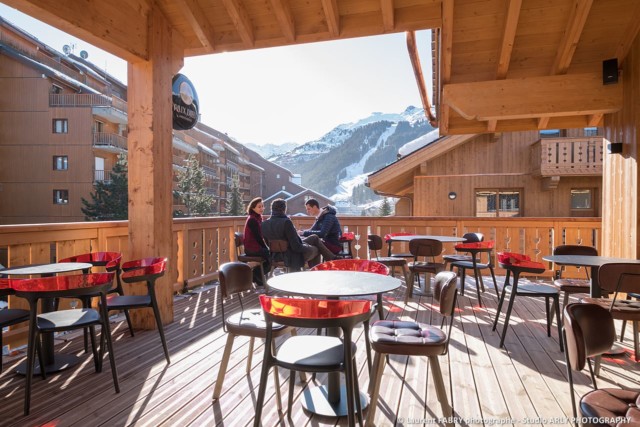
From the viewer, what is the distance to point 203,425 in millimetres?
2217

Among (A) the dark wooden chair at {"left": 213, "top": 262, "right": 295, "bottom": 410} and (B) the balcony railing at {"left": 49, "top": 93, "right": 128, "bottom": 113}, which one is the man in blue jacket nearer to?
(A) the dark wooden chair at {"left": 213, "top": 262, "right": 295, "bottom": 410}

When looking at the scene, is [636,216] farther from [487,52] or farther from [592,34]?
[487,52]

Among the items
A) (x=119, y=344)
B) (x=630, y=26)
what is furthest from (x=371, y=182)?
(x=119, y=344)

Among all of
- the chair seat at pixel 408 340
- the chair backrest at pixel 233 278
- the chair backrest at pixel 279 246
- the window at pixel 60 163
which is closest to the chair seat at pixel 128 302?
the chair backrest at pixel 233 278

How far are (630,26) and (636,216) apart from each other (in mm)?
1995

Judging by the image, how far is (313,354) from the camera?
2.04 m

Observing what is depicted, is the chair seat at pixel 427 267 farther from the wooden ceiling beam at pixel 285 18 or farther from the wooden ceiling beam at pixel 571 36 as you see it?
the wooden ceiling beam at pixel 285 18

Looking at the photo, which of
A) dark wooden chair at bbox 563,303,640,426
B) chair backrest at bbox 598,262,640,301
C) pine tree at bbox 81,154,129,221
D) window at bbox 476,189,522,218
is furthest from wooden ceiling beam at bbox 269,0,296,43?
pine tree at bbox 81,154,129,221

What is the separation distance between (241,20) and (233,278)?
2845mm

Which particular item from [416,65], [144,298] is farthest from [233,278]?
[416,65]

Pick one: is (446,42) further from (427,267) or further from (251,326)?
(251,326)

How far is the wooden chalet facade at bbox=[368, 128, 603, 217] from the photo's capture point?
11898 mm

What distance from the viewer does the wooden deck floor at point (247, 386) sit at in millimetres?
2299

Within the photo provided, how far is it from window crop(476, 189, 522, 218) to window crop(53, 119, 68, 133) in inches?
978
